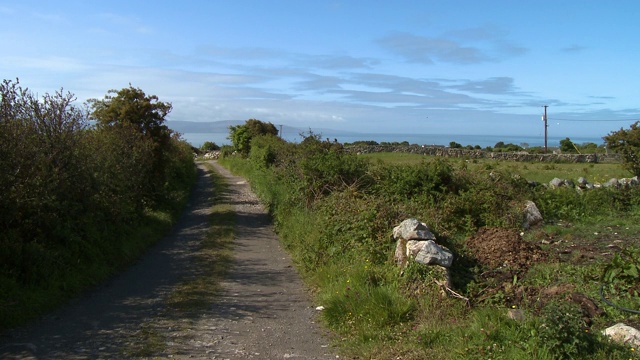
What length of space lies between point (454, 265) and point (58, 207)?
6.86 meters

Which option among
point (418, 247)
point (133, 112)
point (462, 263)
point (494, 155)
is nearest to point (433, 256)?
point (418, 247)

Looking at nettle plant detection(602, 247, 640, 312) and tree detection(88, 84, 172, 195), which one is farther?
tree detection(88, 84, 172, 195)

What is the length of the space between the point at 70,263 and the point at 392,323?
594 cm

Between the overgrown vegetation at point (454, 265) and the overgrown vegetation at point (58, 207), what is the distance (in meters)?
3.96

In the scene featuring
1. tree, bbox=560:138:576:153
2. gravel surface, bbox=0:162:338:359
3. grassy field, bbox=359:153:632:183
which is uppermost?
tree, bbox=560:138:576:153

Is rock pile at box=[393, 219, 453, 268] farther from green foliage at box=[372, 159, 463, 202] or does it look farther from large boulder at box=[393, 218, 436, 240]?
green foliage at box=[372, 159, 463, 202]

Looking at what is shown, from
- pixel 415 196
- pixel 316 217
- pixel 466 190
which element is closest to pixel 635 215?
pixel 466 190

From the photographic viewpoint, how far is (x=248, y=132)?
39.4 metres

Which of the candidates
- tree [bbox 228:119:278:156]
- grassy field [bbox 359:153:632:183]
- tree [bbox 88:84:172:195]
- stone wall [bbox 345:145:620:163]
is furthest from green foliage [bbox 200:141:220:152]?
tree [bbox 88:84:172:195]

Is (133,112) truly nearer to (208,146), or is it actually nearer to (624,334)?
(624,334)

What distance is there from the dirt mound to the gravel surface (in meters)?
2.80

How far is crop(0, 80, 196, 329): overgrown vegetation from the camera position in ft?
27.7

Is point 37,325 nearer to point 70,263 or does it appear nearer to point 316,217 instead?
point 70,263

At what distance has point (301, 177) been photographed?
51.1 ft
